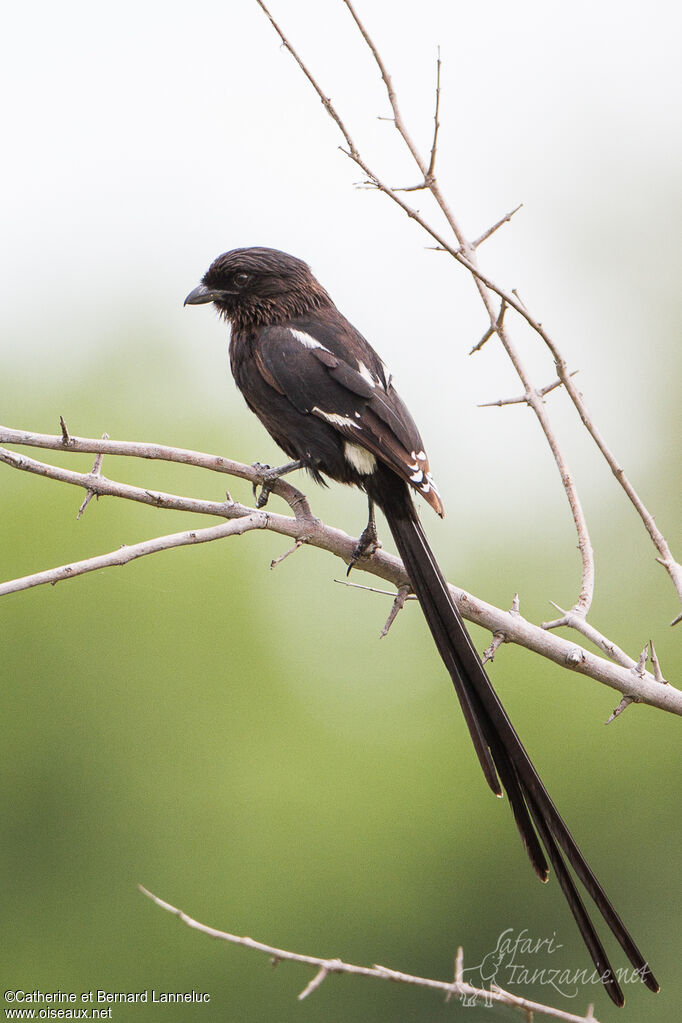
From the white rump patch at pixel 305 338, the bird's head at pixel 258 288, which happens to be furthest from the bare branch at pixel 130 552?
the bird's head at pixel 258 288

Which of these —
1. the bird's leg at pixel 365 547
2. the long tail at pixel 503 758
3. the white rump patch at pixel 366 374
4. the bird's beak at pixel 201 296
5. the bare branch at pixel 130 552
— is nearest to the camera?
the long tail at pixel 503 758

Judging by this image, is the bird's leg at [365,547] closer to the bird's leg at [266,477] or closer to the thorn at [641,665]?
the bird's leg at [266,477]

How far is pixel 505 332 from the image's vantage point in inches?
84.9

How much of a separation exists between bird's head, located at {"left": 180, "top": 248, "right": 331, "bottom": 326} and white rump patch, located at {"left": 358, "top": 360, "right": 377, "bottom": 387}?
35 cm

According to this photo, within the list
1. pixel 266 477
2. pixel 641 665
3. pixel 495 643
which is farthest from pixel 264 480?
pixel 641 665

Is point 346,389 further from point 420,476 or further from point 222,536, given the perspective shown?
point 222,536

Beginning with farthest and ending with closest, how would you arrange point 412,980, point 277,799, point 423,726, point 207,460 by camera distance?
1. point 423,726
2. point 277,799
3. point 207,460
4. point 412,980

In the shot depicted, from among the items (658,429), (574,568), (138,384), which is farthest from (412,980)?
(658,429)

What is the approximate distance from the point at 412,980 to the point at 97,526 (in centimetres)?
679

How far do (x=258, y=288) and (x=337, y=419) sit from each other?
67cm

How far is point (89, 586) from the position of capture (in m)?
8.53

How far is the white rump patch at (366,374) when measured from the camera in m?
2.83

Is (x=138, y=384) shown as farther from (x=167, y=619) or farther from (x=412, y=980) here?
(x=412, y=980)

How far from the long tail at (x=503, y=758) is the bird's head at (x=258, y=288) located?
2.77ft
